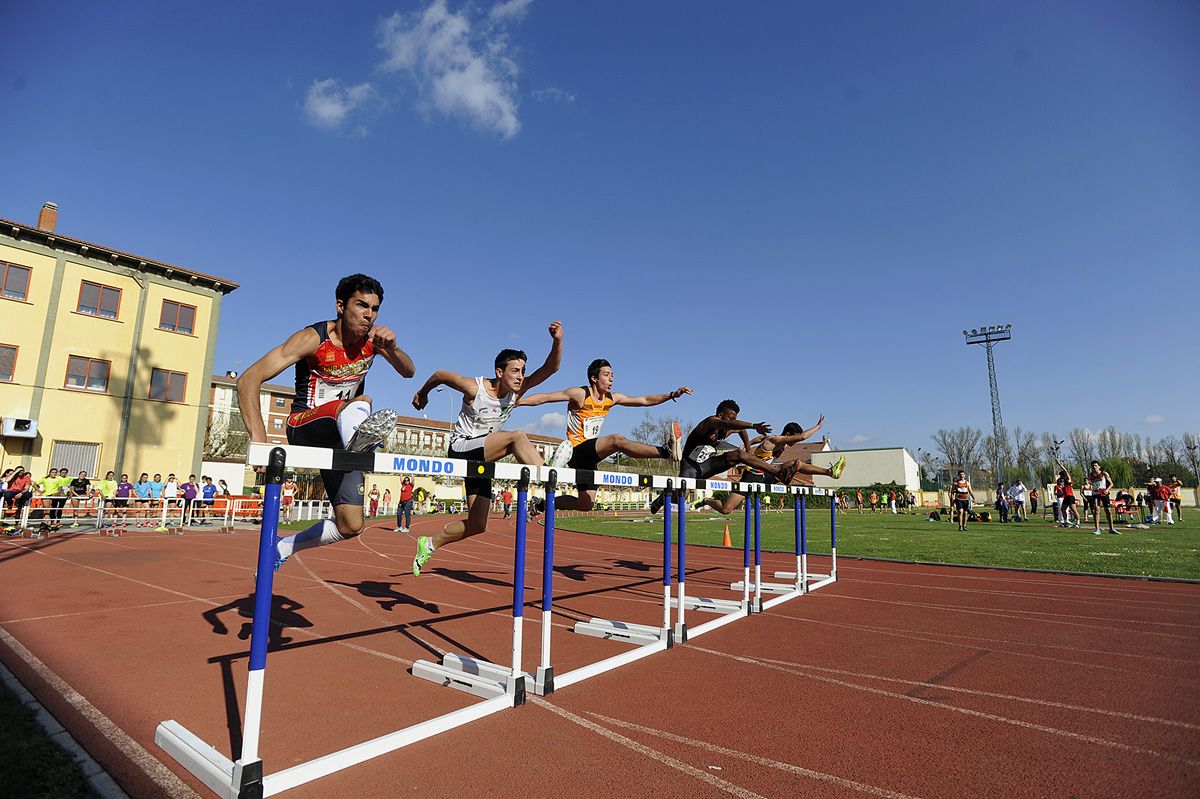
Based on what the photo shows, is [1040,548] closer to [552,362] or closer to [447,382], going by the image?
[552,362]

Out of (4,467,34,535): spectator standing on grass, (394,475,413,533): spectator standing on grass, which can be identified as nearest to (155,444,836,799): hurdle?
(394,475,413,533): spectator standing on grass

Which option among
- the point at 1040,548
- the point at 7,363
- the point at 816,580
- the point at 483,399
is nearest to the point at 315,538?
the point at 483,399

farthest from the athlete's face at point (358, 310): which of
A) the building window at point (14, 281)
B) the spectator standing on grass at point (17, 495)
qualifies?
the building window at point (14, 281)

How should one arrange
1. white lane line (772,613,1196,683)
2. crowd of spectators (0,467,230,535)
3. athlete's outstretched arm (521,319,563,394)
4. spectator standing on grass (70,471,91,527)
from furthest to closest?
1. spectator standing on grass (70,471,91,527)
2. crowd of spectators (0,467,230,535)
3. athlete's outstretched arm (521,319,563,394)
4. white lane line (772,613,1196,683)

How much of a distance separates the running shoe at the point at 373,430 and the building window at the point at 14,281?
90.1ft

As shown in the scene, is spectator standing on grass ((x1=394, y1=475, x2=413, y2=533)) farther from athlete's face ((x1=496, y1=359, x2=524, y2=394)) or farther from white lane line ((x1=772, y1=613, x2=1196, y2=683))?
white lane line ((x1=772, y1=613, x2=1196, y2=683))

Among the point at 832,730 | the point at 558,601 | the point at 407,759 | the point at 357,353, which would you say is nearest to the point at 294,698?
the point at 407,759

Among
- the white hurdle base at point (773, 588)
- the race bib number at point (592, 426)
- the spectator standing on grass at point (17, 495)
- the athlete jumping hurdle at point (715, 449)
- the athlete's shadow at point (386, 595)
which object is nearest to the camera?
the race bib number at point (592, 426)

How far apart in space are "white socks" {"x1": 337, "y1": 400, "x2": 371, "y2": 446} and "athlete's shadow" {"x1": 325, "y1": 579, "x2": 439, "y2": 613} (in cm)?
346

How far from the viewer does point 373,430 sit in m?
3.11

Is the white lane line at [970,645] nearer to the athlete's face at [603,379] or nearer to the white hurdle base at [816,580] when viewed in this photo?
the white hurdle base at [816,580]

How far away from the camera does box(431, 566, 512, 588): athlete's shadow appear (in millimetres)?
8810

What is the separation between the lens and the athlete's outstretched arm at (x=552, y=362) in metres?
5.01

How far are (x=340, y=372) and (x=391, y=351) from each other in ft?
1.11
